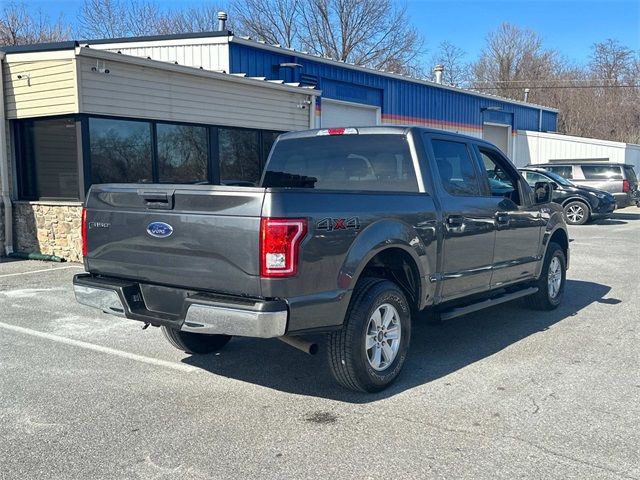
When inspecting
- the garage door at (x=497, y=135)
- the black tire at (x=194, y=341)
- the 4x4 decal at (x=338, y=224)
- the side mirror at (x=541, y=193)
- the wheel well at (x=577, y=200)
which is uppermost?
the garage door at (x=497, y=135)

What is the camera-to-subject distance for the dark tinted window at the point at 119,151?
426 inches

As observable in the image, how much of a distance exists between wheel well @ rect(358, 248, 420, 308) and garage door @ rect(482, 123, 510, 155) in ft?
80.8

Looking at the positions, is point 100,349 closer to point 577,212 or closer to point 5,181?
point 5,181

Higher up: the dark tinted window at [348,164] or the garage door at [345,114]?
the garage door at [345,114]

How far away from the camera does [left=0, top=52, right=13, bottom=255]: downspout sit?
11.4 m

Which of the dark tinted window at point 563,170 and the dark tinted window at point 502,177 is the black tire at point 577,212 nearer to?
the dark tinted window at point 563,170

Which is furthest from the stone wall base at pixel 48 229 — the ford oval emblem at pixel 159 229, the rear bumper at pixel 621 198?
the rear bumper at pixel 621 198

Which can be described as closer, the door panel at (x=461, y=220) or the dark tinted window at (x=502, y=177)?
the door panel at (x=461, y=220)

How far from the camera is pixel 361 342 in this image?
14.4 ft

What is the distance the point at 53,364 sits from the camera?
538 cm

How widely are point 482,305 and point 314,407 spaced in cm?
217

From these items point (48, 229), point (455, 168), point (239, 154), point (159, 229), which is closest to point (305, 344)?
point (159, 229)

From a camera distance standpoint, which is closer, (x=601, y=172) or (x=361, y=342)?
(x=361, y=342)

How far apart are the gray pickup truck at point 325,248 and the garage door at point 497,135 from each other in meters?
23.5
